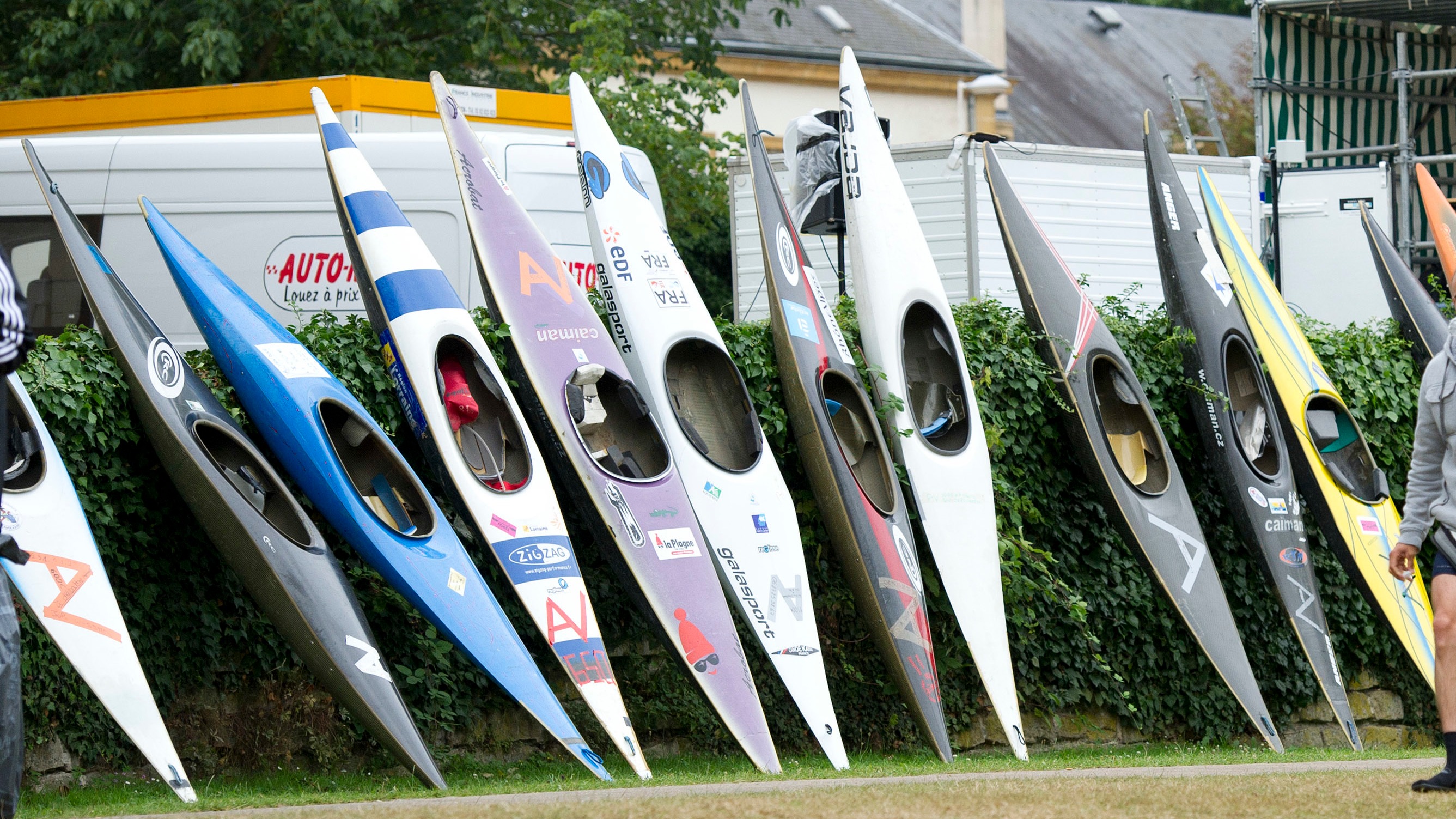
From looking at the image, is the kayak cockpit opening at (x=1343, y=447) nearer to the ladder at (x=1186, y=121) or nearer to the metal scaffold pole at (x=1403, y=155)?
the metal scaffold pole at (x=1403, y=155)

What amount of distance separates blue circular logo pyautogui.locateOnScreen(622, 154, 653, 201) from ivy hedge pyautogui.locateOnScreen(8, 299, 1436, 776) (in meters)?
0.86

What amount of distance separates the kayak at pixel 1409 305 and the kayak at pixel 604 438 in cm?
402

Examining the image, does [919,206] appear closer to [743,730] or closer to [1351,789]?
[743,730]

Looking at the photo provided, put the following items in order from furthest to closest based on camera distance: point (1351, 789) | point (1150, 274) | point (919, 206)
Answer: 1. point (1150, 274)
2. point (919, 206)
3. point (1351, 789)

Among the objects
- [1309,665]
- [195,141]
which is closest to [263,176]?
[195,141]

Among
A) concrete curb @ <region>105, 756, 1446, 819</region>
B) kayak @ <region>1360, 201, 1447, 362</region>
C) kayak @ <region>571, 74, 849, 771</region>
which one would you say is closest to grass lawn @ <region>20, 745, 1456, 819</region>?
concrete curb @ <region>105, 756, 1446, 819</region>

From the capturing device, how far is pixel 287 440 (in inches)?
211

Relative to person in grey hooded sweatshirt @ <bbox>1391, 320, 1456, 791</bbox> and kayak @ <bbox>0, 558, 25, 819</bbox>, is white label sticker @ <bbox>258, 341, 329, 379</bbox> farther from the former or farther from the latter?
person in grey hooded sweatshirt @ <bbox>1391, 320, 1456, 791</bbox>

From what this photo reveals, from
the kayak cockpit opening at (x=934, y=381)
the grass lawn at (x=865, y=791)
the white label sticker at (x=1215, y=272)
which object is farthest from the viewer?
the white label sticker at (x=1215, y=272)

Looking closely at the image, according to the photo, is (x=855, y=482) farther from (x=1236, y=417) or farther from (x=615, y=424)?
(x=1236, y=417)

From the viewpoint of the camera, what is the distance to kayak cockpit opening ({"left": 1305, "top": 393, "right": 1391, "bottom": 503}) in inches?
279

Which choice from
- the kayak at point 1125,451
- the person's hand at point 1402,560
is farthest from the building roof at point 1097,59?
the person's hand at point 1402,560

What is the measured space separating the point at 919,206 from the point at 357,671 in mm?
5129

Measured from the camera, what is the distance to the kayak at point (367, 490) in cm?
526
